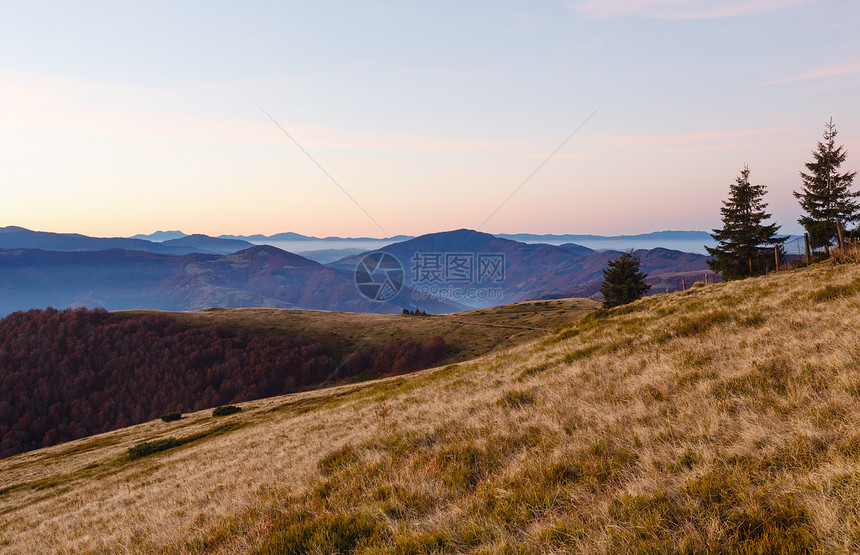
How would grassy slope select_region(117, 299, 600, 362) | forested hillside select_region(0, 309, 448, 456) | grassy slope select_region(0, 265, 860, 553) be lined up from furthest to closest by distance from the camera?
forested hillside select_region(0, 309, 448, 456) < grassy slope select_region(117, 299, 600, 362) < grassy slope select_region(0, 265, 860, 553)

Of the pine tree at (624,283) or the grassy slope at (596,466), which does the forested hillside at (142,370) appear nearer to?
the pine tree at (624,283)

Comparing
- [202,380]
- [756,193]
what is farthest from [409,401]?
[202,380]

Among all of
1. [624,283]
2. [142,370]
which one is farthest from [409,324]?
[142,370]

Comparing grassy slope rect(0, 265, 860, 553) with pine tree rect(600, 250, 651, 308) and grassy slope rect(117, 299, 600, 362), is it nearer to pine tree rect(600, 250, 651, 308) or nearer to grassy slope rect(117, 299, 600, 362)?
pine tree rect(600, 250, 651, 308)

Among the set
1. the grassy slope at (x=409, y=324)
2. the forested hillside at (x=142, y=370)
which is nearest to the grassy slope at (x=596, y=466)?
the grassy slope at (x=409, y=324)

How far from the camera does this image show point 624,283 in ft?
214

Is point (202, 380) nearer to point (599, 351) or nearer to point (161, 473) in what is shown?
point (161, 473)

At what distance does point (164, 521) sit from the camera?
8836 millimetres

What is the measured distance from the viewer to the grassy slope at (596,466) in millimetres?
4289

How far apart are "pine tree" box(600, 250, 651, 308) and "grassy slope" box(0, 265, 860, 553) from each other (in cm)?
5346

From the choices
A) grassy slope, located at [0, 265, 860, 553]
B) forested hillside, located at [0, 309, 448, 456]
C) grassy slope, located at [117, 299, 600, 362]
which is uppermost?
grassy slope, located at [0, 265, 860, 553]

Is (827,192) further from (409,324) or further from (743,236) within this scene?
(409,324)

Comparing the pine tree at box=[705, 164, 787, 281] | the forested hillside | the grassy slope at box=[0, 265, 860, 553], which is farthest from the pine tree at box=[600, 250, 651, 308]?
the grassy slope at box=[0, 265, 860, 553]

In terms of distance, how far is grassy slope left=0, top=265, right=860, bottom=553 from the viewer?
14.1 feet
